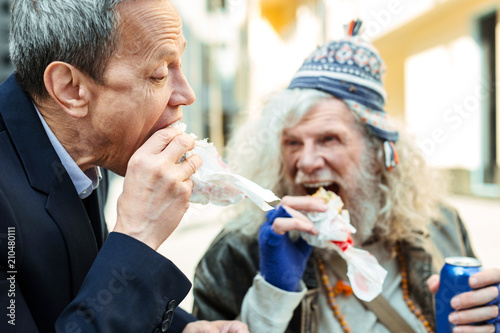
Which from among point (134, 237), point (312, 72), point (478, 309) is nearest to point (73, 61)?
point (134, 237)

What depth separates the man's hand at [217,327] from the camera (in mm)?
1512

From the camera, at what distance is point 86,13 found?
1237 millimetres

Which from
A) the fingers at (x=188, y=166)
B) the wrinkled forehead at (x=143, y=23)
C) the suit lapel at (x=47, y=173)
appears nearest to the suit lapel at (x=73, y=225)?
the suit lapel at (x=47, y=173)

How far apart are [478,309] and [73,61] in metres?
1.57

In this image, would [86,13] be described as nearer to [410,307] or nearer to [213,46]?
[410,307]

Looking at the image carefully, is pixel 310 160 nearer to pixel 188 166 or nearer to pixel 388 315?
pixel 388 315

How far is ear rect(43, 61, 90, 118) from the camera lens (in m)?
1.26

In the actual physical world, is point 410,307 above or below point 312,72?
below

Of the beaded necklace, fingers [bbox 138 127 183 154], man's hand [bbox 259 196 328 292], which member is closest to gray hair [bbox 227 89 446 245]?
the beaded necklace

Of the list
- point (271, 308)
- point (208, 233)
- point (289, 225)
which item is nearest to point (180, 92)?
point (289, 225)

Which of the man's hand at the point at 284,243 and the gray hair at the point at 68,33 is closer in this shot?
the gray hair at the point at 68,33

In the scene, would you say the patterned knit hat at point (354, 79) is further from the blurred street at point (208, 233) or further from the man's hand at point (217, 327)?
the blurred street at point (208, 233)

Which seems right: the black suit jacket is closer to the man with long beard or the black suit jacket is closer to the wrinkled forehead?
the wrinkled forehead

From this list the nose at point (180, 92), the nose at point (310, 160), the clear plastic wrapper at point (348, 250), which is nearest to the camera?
the nose at point (180, 92)
